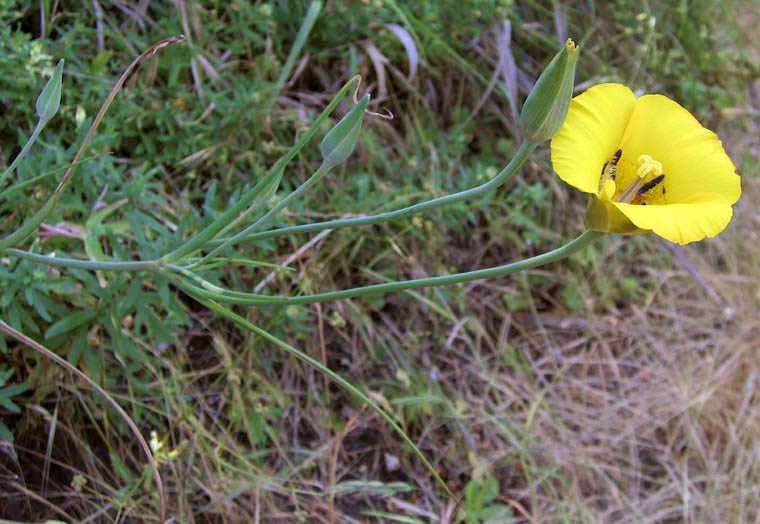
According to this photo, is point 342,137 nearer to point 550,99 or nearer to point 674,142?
point 550,99

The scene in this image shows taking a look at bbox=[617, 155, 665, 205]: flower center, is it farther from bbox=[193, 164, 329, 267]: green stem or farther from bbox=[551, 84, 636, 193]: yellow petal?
bbox=[193, 164, 329, 267]: green stem

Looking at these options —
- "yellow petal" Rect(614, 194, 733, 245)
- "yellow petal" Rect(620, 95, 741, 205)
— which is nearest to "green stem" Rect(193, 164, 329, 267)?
"yellow petal" Rect(614, 194, 733, 245)

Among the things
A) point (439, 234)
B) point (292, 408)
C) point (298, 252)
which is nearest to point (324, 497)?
point (292, 408)

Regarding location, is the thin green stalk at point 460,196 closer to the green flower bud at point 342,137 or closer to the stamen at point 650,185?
the green flower bud at point 342,137

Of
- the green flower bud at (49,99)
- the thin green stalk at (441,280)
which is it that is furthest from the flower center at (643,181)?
the green flower bud at (49,99)

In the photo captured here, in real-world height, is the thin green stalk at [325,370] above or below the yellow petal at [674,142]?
below

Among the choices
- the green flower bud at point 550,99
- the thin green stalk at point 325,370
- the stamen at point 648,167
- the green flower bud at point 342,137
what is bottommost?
the thin green stalk at point 325,370

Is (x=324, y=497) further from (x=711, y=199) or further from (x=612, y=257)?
(x=612, y=257)
